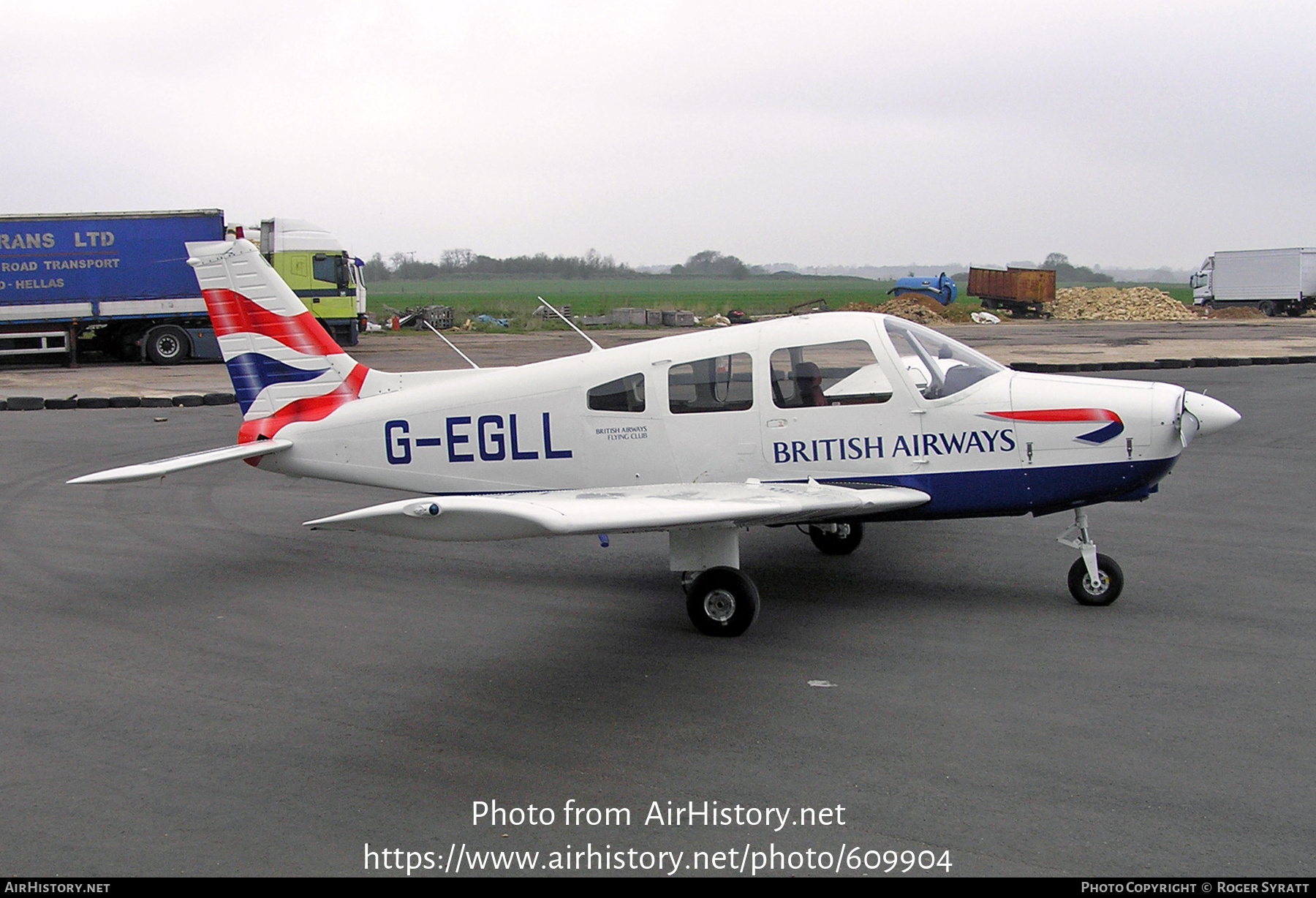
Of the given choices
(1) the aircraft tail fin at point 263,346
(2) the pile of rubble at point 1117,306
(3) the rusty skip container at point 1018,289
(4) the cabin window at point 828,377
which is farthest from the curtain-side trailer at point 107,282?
(2) the pile of rubble at point 1117,306

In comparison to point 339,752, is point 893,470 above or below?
above

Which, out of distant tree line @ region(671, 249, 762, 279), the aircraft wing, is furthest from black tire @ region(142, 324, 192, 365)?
distant tree line @ region(671, 249, 762, 279)

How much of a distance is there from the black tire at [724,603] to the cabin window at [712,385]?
4.67 feet

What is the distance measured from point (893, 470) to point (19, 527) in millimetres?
8813

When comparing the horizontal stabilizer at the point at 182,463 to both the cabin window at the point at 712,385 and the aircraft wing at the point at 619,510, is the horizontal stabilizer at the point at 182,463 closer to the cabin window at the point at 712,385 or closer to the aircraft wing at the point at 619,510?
the aircraft wing at the point at 619,510

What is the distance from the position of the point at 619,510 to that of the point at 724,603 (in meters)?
1.19

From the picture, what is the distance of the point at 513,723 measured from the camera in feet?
20.2

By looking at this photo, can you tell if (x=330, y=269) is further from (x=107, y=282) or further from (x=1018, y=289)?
(x=1018, y=289)

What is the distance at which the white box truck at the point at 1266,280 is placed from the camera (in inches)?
2093

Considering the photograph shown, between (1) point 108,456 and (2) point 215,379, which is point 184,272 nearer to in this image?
(2) point 215,379

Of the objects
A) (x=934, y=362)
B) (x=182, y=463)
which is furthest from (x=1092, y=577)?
(x=182, y=463)

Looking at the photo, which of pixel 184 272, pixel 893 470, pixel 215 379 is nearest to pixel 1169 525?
pixel 893 470

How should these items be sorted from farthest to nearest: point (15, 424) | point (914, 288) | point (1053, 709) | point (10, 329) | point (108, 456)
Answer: point (914, 288), point (10, 329), point (15, 424), point (108, 456), point (1053, 709)

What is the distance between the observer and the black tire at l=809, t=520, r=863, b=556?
9.95 metres
